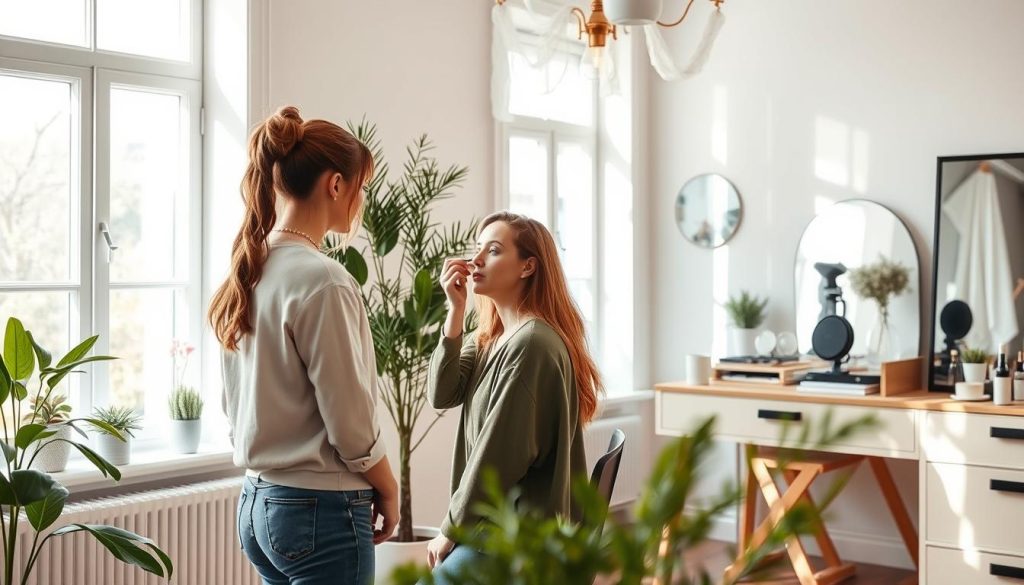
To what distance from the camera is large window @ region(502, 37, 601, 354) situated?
5.11 m

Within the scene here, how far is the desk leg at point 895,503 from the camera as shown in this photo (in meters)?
4.45

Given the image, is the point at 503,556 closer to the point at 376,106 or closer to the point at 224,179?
the point at 224,179

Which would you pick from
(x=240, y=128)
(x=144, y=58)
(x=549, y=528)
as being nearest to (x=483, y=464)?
(x=549, y=528)

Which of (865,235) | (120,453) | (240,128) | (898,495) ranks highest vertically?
(240,128)

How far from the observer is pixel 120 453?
3.28 metres

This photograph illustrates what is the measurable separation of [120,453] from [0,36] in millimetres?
1284

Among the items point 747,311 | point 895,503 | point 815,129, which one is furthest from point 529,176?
point 895,503

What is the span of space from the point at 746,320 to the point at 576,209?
103 cm

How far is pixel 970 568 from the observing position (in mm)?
3824

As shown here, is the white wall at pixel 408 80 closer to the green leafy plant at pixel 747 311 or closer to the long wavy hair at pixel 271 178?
the green leafy plant at pixel 747 311

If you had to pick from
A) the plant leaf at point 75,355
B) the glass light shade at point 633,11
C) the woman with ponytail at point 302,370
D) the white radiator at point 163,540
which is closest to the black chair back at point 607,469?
the woman with ponytail at point 302,370

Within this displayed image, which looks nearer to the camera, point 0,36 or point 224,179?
point 0,36

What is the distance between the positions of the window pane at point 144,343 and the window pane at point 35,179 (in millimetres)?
236

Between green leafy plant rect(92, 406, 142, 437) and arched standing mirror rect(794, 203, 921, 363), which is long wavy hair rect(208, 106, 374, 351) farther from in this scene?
arched standing mirror rect(794, 203, 921, 363)
